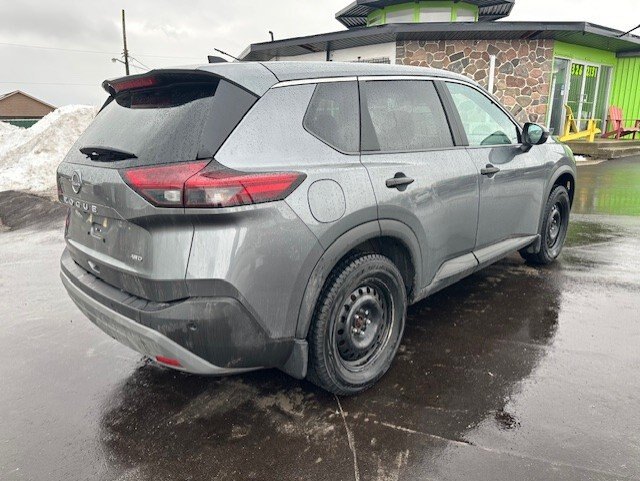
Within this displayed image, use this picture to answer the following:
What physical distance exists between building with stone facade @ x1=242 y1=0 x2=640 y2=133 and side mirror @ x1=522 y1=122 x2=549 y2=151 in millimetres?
9994

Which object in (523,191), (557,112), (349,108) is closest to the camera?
(349,108)

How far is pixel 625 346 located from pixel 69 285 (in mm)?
3660

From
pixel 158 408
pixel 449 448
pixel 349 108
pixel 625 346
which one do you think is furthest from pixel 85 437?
pixel 625 346

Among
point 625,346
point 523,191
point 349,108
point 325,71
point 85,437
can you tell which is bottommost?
point 85,437

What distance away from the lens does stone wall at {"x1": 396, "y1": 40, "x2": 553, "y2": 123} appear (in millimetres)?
13711

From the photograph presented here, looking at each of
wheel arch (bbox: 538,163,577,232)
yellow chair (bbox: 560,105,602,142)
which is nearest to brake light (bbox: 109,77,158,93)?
wheel arch (bbox: 538,163,577,232)

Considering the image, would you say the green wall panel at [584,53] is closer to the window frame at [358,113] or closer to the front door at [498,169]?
the front door at [498,169]

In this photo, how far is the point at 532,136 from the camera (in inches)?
161

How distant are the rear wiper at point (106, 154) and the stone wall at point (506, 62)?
12541 mm

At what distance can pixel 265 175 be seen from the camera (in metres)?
2.22

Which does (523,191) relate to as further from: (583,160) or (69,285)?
(583,160)

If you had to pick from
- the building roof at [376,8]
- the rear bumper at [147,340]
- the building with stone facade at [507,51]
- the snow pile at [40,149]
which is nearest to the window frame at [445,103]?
the rear bumper at [147,340]

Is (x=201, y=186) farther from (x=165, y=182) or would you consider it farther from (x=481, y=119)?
(x=481, y=119)

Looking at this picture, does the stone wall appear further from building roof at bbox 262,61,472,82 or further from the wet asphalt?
building roof at bbox 262,61,472,82
